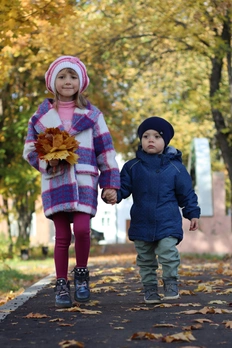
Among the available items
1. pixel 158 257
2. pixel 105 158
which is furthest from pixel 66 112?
pixel 158 257

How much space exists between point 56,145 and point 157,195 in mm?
956

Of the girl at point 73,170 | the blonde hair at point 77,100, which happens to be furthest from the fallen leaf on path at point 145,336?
the blonde hair at point 77,100

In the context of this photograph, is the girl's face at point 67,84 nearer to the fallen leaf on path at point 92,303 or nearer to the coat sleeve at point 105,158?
the coat sleeve at point 105,158

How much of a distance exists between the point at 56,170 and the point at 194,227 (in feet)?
4.04

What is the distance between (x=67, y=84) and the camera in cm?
696

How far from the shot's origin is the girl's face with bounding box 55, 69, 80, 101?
696 centimetres

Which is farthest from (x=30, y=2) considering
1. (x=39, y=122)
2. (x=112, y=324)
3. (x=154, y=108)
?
(x=154, y=108)

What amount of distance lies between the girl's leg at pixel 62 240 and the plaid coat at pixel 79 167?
0.30 feet

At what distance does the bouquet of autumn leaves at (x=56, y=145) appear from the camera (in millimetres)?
6500

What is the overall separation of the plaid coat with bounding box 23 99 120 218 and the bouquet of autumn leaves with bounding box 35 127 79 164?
0.61 ft

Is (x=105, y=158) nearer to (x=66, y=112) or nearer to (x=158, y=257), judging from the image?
(x=66, y=112)

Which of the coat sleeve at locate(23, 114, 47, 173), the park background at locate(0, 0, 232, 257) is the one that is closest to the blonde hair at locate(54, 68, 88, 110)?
the coat sleeve at locate(23, 114, 47, 173)

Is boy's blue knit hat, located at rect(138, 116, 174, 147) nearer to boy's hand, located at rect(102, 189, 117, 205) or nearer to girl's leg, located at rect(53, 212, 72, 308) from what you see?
boy's hand, located at rect(102, 189, 117, 205)

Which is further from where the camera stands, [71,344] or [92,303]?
[92,303]
